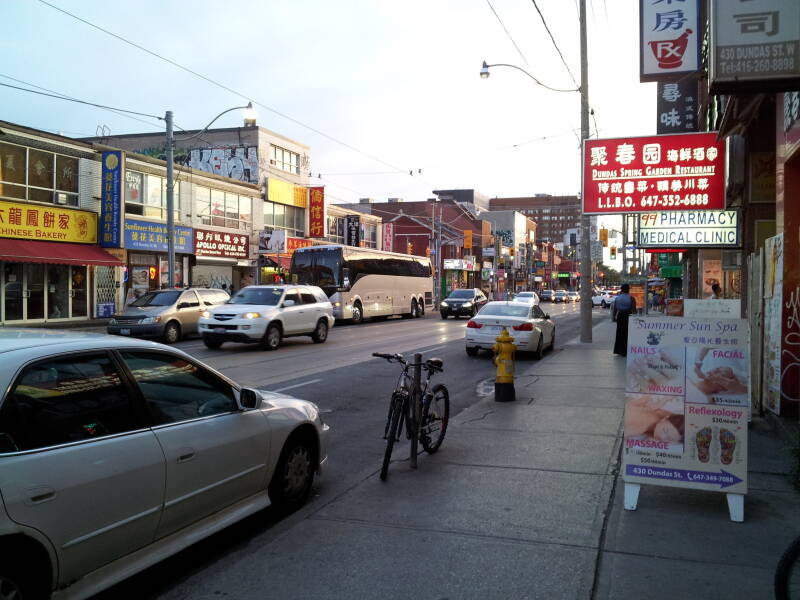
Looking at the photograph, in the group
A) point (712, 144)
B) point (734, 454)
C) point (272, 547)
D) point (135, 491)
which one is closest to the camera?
point (135, 491)

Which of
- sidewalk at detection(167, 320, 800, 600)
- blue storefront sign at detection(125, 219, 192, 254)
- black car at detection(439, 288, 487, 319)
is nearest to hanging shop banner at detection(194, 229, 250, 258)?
blue storefront sign at detection(125, 219, 192, 254)

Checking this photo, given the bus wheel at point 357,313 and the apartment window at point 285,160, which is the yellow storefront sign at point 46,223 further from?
the apartment window at point 285,160

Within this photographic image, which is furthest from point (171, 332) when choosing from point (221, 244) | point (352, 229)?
point (352, 229)

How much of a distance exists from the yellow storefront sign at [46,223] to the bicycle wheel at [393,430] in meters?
21.9

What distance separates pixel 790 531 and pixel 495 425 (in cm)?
389

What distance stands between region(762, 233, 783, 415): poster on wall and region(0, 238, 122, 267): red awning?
22012mm

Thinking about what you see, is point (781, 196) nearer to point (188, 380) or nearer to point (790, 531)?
point (790, 531)

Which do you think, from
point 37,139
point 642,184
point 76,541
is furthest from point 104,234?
→ point 76,541

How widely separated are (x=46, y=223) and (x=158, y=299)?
785 cm

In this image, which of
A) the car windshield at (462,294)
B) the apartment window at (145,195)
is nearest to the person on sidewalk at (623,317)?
the car windshield at (462,294)

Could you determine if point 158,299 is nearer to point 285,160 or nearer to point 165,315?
point 165,315

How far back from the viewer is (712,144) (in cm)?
1180

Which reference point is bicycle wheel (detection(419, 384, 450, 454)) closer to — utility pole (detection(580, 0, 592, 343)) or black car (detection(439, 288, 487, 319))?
utility pole (detection(580, 0, 592, 343))

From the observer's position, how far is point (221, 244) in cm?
3425
